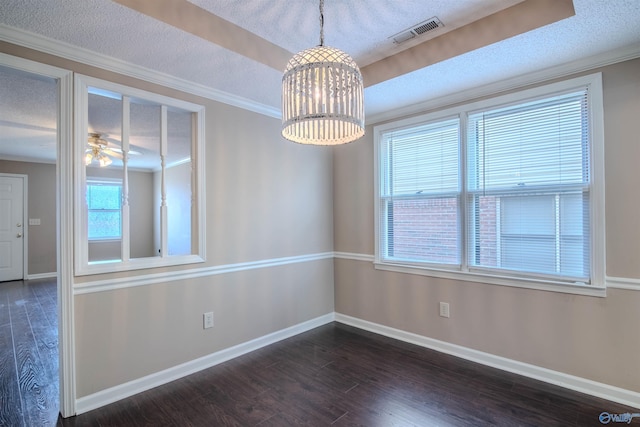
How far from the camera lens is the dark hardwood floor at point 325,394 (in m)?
1.97

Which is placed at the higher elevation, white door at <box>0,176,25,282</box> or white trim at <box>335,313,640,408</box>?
white door at <box>0,176,25,282</box>

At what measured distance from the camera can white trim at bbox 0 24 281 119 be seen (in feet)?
6.07

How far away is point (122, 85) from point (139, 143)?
118 inches

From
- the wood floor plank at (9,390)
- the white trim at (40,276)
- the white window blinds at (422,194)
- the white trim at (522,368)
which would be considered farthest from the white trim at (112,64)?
the white trim at (40,276)

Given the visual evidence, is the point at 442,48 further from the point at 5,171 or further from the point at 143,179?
the point at 5,171

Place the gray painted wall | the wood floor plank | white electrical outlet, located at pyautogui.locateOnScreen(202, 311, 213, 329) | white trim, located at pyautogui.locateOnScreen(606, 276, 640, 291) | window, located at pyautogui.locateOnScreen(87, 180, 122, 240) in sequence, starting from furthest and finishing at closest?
window, located at pyautogui.locateOnScreen(87, 180, 122, 240)
the gray painted wall
white electrical outlet, located at pyautogui.locateOnScreen(202, 311, 213, 329)
white trim, located at pyautogui.locateOnScreen(606, 276, 640, 291)
the wood floor plank

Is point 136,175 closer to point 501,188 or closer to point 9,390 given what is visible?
point 9,390

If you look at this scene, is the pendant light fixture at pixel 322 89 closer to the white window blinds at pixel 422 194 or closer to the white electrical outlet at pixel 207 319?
the white window blinds at pixel 422 194

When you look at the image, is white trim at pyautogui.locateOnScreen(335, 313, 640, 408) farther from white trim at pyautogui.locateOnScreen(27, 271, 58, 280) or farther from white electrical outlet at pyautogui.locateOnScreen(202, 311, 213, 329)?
white trim at pyautogui.locateOnScreen(27, 271, 58, 280)

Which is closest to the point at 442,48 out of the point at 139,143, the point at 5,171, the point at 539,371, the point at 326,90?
the point at 326,90

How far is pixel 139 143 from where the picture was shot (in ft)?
16.0

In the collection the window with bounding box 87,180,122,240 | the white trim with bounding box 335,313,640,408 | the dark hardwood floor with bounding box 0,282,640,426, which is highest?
the window with bounding box 87,180,122,240

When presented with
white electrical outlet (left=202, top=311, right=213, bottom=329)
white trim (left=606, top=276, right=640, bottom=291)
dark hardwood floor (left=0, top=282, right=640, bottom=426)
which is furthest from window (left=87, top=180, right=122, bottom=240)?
white trim (left=606, top=276, right=640, bottom=291)

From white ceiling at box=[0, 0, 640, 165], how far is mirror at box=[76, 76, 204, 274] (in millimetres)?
330
